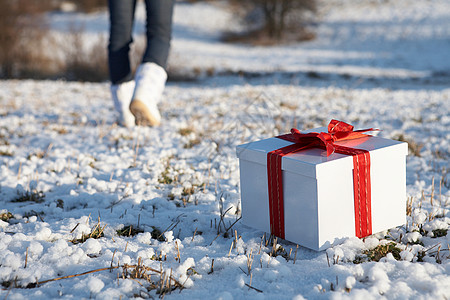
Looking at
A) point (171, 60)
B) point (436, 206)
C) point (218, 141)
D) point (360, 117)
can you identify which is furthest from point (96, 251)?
point (171, 60)

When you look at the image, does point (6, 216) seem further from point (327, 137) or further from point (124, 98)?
point (124, 98)

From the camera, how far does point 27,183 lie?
8.71ft

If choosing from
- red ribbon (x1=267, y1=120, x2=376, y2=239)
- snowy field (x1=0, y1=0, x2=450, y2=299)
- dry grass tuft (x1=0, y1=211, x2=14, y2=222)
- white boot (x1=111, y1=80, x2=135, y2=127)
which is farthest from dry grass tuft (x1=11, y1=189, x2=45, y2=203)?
white boot (x1=111, y1=80, x2=135, y2=127)

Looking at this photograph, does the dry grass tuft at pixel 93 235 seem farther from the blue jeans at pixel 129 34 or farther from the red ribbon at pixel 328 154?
the blue jeans at pixel 129 34

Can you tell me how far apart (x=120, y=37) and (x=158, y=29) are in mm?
364

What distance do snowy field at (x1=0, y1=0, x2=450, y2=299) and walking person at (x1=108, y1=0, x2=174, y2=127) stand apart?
0.67 feet

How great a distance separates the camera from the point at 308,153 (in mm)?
1839

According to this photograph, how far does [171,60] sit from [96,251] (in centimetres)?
859

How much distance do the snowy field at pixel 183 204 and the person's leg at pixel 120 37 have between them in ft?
1.49

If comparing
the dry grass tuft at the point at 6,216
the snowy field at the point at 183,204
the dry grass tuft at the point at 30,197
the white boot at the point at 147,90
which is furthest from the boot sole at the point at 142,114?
the dry grass tuft at the point at 6,216

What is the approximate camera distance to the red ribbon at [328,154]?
1798mm

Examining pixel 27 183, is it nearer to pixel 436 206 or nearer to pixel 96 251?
pixel 96 251

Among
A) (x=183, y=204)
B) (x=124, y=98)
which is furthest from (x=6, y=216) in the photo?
(x=124, y=98)

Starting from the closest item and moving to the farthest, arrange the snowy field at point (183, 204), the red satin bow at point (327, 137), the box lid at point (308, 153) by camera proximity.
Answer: the snowy field at point (183, 204) → the box lid at point (308, 153) → the red satin bow at point (327, 137)
